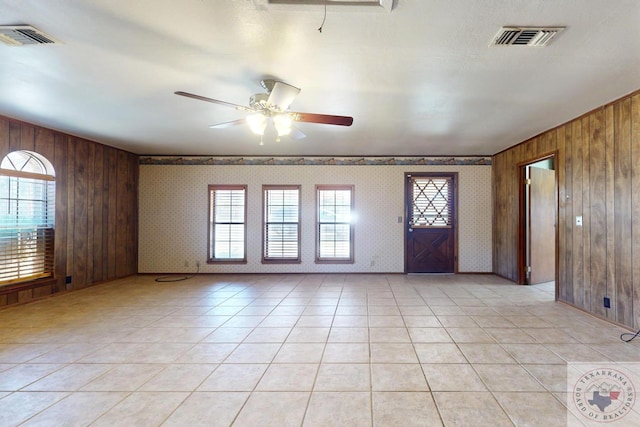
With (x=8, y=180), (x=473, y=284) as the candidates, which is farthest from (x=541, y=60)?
(x=8, y=180)

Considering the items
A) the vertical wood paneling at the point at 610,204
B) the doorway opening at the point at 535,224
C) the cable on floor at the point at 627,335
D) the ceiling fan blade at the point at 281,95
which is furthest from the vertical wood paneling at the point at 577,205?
the ceiling fan blade at the point at 281,95

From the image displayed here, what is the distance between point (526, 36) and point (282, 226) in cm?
521

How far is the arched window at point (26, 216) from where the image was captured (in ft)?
13.3

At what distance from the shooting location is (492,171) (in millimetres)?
6352

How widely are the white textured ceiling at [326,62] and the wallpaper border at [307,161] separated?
6.55 feet

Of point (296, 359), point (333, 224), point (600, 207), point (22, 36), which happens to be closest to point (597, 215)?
point (600, 207)

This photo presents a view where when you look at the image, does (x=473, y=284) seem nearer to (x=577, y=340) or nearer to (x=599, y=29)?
(x=577, y=340)

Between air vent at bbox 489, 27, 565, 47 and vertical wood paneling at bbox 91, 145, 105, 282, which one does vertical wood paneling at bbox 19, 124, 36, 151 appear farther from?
air vent at bbox 489, 27, 565, 47

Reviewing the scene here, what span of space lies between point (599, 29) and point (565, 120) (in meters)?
2.47

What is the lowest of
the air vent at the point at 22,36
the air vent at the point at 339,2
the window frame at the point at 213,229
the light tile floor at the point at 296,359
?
the light tile floor at the point at 296,359

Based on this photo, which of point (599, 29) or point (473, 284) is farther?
point (473, 284)

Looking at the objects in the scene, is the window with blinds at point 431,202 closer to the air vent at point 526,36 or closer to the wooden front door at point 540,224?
the wooden front door at point 540,224

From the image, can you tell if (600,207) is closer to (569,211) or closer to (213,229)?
(569,211)

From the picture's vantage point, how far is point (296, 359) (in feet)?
8.49
